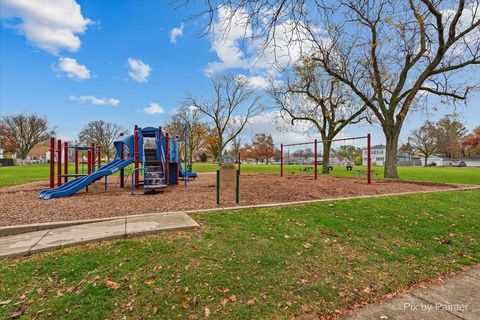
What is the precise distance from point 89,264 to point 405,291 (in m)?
3.98

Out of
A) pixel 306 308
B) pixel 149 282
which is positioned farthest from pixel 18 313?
pixel 306 308

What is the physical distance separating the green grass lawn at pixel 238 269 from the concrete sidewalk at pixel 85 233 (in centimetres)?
21

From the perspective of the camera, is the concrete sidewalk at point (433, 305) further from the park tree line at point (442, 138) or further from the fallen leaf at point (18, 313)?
the park tree line at point (442, 138)

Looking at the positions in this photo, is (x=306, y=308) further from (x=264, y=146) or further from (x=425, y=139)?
(x=425, y=139)

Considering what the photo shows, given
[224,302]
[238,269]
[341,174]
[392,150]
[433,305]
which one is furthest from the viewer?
[341,174]

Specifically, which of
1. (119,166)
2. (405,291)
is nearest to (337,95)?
(119,166)

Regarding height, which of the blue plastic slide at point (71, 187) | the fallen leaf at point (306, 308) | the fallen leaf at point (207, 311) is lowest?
the fallen leaf at point (306, 308)

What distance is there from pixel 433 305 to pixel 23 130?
79.0 m

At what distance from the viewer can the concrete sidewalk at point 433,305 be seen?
2.86 m

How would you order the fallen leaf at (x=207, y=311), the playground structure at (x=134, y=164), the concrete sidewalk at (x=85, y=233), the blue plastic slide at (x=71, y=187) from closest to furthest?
the fallen leaf at (x=207, y=311) → the concrete sidewalk at (x=85, y=233) → the blue plastic slide at (x=71, y=187) → the playground structure at (x=134, y=164)

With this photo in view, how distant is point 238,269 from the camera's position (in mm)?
3570

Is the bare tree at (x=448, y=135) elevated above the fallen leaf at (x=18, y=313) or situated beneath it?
elevated above

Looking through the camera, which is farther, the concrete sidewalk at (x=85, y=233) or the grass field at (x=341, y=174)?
the grass field at (x=341, y=174)

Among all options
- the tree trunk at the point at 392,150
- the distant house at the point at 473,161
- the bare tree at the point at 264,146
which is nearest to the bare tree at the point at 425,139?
the distant house at the point at 473,161
